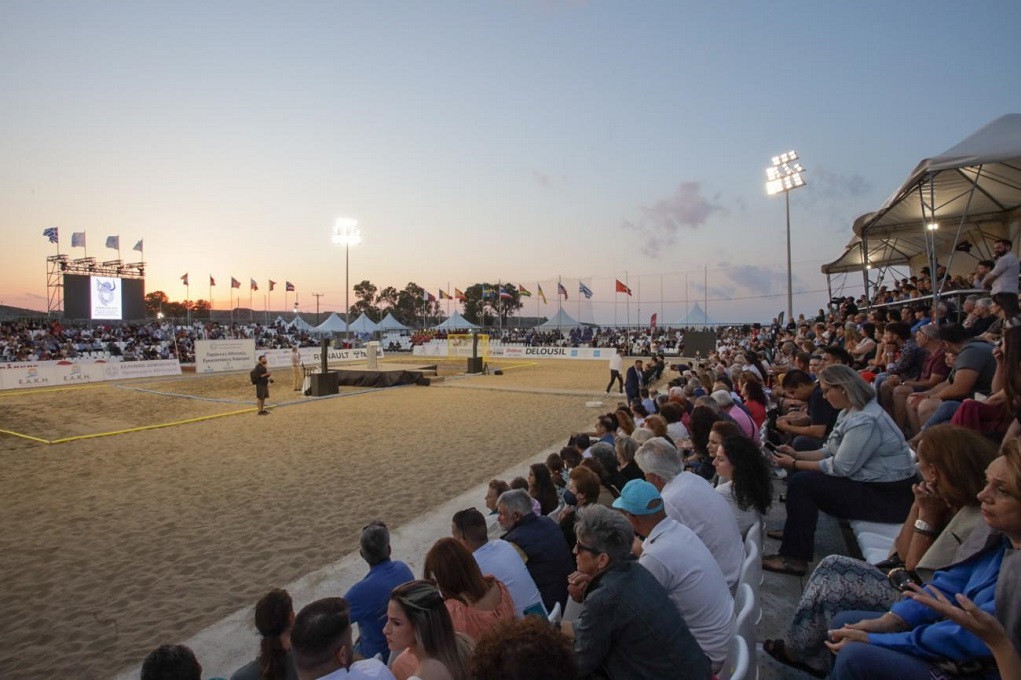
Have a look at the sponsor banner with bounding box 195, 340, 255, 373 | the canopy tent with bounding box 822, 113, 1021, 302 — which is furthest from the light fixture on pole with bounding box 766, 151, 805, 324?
the sponsor banner with bounding box 195, 340, 255, 373

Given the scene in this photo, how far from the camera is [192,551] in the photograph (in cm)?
604

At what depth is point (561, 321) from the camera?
52188mm

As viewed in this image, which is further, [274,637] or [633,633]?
[274,637]

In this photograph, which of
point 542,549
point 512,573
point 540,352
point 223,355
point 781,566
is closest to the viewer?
point 512,573

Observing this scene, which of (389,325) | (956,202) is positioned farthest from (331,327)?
(956,202)

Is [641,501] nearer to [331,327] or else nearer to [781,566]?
[781,566]

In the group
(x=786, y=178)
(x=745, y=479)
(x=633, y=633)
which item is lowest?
(x=633, y=633)

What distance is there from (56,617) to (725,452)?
20.7 ft

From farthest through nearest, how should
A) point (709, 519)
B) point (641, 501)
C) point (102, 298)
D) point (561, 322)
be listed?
1. point (561, 322)
2. point (102, 298)
3. point (709, 519)
4. point (641, 501)

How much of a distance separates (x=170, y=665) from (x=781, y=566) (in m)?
4.27

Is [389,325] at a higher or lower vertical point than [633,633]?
higher

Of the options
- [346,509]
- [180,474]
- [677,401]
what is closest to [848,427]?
[677,401]

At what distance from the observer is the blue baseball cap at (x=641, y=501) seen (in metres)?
2.85

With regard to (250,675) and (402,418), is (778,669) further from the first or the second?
(402,418)
